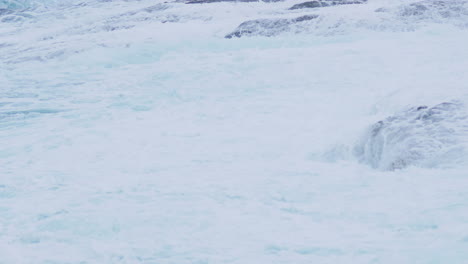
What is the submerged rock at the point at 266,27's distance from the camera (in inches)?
510

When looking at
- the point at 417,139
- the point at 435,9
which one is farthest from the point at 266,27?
the point at 417,139

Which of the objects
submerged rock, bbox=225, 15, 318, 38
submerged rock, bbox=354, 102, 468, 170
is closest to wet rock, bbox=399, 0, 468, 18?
submerged rock, bbox=225, 15, 318, 38

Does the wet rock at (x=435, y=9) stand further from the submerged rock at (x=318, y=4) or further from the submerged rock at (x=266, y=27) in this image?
the submerged rock at (x=318, y=4)

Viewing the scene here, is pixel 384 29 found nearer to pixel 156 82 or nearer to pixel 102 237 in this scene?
pixel 156 82

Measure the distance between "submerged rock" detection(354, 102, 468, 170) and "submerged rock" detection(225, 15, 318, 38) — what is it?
315 inches

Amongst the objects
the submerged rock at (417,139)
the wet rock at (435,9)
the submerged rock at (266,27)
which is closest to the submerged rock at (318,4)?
the submerged rock at (266,27)

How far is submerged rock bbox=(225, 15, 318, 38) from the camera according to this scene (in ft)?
42.5

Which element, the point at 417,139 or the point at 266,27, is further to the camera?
the point at 266,27

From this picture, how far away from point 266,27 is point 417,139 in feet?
29.3

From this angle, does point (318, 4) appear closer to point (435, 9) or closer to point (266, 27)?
point (266, 27)

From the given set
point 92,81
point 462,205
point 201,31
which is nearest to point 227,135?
point 462,205

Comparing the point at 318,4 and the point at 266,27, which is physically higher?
the point at 318,4

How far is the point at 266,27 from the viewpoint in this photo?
13.2 m

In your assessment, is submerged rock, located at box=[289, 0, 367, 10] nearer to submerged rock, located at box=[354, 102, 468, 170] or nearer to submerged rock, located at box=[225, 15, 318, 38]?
submerged rock, located at box=[225, 15, 318, 38]
